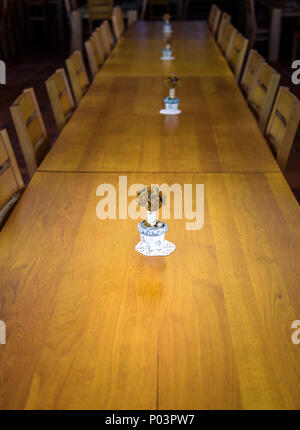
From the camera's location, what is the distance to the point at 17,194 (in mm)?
1879

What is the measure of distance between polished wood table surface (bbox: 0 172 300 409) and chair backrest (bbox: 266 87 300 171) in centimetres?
52

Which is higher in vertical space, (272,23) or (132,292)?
(132,292)

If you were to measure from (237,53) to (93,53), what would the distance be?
3.85ft

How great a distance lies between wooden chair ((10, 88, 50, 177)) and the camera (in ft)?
6.76

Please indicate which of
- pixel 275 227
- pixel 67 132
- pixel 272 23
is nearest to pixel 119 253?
pixel 275 227

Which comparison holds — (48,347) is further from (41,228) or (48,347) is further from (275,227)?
(275,227)

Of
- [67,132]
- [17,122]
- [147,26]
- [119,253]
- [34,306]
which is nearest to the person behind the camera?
[34,306]

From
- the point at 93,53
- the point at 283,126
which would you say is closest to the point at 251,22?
the point at 93,53

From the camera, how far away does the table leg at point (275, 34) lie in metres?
6.88

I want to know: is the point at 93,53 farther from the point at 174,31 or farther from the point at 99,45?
the point at 174,31

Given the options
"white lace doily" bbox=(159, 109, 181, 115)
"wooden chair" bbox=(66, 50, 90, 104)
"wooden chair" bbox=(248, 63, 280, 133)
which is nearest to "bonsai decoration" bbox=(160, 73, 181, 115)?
"white lace doily" bbox=(159, 109, 181, 115)

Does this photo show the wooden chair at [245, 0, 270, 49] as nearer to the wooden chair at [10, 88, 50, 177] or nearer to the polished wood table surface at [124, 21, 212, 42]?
the polished wood table surface at [124, 21, 212, 42]

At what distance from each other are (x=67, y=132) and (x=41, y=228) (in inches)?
36.3

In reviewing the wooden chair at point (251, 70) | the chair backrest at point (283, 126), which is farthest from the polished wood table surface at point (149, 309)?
the wooden chair at point (251, 70)
